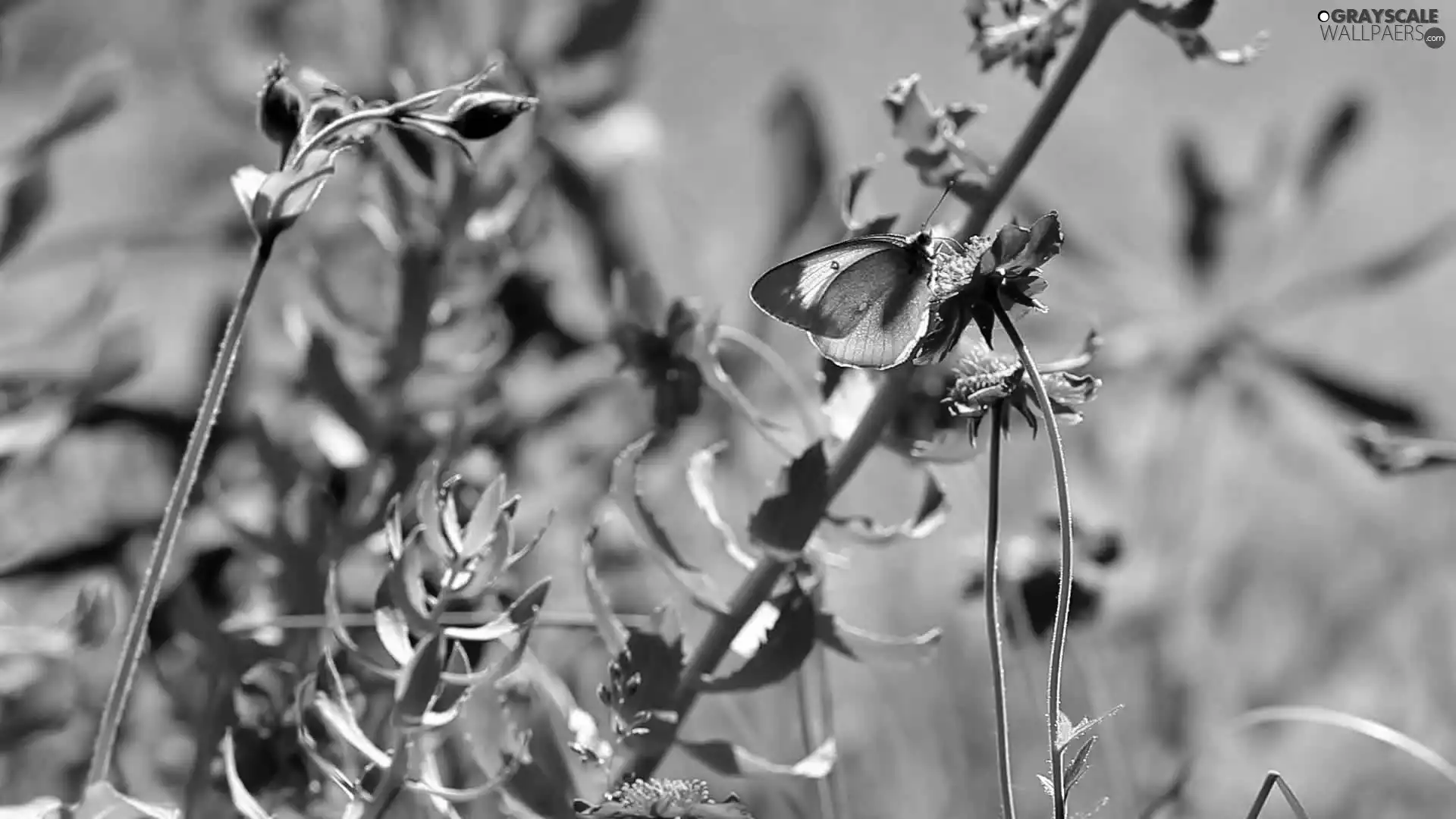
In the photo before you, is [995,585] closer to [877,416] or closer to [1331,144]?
[877,416]

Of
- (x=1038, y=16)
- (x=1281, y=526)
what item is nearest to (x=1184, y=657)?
(x=1281, y=526)

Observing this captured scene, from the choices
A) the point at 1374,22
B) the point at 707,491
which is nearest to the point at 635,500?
the point at 707,491

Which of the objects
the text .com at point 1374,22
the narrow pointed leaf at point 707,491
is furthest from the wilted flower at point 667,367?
the text .com at point 1374,22

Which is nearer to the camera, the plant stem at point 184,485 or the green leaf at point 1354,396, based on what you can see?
the plant stem at point 184,485

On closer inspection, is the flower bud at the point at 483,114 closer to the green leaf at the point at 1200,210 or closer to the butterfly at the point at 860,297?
the butterfly at the point at 860,297

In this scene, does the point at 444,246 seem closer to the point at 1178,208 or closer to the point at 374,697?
the point at 374,697
